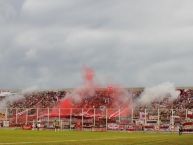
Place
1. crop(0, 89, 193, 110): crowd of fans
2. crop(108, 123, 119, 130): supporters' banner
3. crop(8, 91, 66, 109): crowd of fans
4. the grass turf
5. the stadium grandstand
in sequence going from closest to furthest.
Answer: the grass turf, crop(108, 123, 119, 130): supporters' banner, the stadium grandstand, crop(0, 89, 193, 110): crowd of fans, crop(8, 91, 66, 109): crowd of fans

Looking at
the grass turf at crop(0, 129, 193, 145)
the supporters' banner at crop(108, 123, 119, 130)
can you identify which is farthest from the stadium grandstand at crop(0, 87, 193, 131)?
the grass turf at crop(0, 129, 193, 145)

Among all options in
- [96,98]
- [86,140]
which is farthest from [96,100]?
[86,140]

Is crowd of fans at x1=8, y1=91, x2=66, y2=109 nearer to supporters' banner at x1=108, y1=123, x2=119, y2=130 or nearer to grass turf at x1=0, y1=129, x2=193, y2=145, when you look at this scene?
supporters' banner at x1=108, y1=123, x2=119, y2=130

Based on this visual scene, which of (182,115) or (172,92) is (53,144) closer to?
(182,115)

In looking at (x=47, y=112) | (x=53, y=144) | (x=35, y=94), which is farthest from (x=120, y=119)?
(x=53, y=144)

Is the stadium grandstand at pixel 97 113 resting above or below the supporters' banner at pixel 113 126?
above

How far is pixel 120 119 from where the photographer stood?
362 feet

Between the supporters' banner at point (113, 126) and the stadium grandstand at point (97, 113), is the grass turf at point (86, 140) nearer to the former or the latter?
the stadium grandstand at point (97, 113)

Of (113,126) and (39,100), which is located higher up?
(39,100)

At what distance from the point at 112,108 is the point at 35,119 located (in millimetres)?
20103

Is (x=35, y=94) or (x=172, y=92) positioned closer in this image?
(x=172, y=92)

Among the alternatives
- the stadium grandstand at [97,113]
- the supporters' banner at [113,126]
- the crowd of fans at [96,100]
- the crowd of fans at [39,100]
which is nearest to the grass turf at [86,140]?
the stadium grandstand at [97,113]

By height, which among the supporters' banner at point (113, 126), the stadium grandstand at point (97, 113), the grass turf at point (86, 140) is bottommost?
the grass turf at point (86, 140)

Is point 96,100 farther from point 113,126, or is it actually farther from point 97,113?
point 113,126
